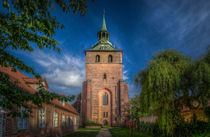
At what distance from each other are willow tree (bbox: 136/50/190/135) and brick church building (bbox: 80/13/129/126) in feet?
73.7

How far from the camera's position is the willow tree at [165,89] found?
10.4 meters

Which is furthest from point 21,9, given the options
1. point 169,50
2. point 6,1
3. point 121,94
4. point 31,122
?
point 121,94

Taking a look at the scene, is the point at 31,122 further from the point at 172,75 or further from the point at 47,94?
the point at 172,75

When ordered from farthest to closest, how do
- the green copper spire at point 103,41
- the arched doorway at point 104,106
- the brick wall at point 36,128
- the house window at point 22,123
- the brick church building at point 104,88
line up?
the green copper spire at point 103,41 < the arched doorway at point 104,106 < the brick church building at point 104,88 < the house window at point 22,123 < the brick wall at point 36,128

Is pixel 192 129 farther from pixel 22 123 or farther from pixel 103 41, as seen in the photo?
pixel 103 41

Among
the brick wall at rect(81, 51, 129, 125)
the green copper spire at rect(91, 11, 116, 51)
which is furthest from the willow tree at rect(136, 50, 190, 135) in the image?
the green copper spire at rect(91, 11, 116, 51)

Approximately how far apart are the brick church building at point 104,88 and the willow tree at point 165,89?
22.5 meters

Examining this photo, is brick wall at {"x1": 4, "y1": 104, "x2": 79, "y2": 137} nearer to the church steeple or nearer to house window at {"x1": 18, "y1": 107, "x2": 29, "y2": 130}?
house window at {"x1": 18, "y1": 107, "x2": 29, "y2": 130}

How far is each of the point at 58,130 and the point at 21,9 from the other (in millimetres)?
16040

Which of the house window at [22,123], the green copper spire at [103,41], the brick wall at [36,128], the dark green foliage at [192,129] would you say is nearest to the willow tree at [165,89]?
the dark green foliage at [192,129]

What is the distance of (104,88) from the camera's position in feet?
117

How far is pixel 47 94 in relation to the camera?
4500 millimetres

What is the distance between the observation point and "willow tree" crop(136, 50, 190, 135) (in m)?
10.4

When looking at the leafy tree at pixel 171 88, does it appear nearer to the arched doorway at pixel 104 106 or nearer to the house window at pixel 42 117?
the house window at pixel 42 117
